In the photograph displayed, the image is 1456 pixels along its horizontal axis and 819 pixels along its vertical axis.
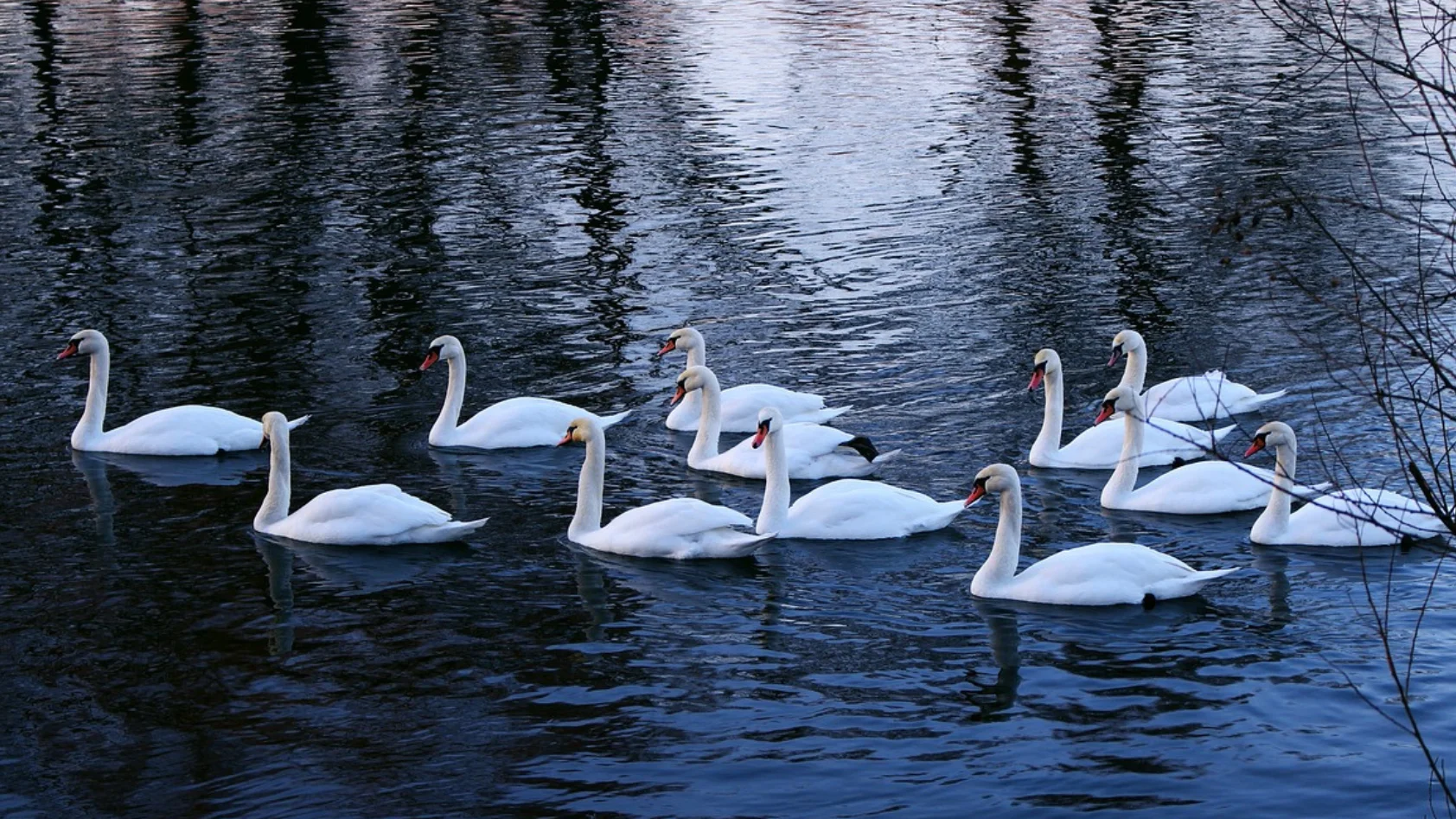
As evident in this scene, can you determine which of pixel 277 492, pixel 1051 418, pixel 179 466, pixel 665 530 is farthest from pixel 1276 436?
pixel 179 466

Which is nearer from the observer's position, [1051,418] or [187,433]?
[1051,418]

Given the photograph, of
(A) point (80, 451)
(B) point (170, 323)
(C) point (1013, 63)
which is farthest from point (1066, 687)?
(C) point (1013, 63)

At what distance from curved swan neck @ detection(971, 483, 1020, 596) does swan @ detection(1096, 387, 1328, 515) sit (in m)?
1.74

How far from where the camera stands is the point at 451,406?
57.1ft

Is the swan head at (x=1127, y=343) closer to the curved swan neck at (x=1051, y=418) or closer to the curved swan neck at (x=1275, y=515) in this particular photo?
the curved swan neck at (x=1051, y=418)

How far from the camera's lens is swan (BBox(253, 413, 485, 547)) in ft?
46.9

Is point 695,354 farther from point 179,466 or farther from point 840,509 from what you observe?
point 179,466

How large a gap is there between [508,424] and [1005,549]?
5.76m

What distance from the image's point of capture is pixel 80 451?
17.1 metres

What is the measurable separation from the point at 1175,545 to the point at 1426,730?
141 inches

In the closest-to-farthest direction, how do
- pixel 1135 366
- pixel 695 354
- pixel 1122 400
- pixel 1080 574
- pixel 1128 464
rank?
pixel 1080 574 → pixel 1128 464 → pixel 1122 400 → pixel 1135 366 → pixel 695 354

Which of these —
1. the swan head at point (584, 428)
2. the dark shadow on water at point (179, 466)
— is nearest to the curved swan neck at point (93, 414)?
the dark shadow on water at point (179, 466)

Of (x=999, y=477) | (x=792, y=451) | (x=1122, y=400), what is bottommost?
(x=792, y=451)

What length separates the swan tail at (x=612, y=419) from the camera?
17.3m
